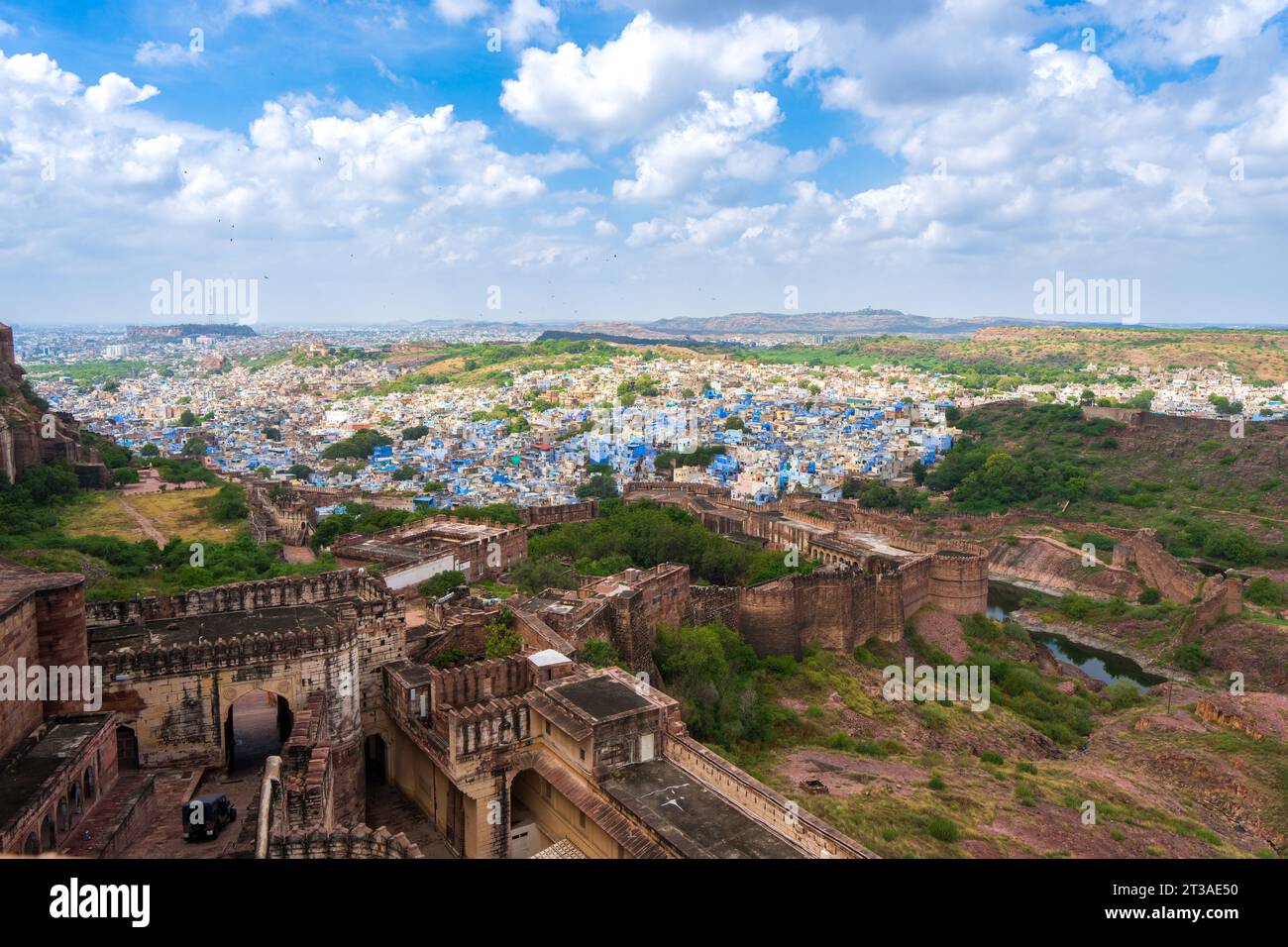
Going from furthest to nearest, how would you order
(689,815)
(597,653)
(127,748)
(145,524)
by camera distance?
(145,524)
(597,653)
(127,748)
(689,815)

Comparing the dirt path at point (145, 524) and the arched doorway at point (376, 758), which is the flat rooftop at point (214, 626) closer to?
the arched doorway at point (376, 758)

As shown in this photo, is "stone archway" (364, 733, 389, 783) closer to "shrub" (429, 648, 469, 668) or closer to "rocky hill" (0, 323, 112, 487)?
"shrub" (429, 648, 469, 668)

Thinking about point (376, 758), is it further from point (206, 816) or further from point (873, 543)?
point (873, 543)

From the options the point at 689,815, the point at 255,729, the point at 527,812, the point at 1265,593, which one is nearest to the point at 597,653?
the point at 527,812

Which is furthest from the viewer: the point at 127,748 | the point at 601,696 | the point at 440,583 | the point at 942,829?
the point at 440,583

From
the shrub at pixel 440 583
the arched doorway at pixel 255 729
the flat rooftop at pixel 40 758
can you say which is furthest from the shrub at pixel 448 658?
the flat rooftop at pixel 40 758
